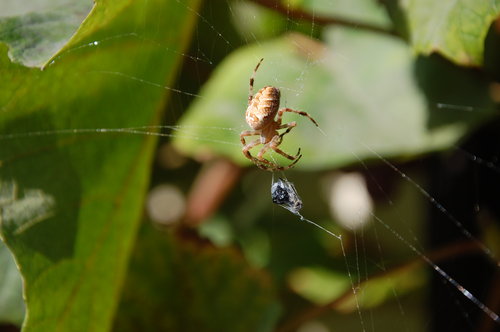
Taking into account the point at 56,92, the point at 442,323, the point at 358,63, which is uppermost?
the point at 56,92

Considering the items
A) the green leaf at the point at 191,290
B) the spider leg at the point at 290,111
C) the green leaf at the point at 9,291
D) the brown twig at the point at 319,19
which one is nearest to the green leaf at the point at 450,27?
the brown twig at the point at 319,19

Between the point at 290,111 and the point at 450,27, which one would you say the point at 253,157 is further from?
the point at 450,27

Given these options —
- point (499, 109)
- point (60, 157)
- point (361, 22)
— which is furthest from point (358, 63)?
point (60, 157)

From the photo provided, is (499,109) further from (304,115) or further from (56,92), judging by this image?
(56,92)

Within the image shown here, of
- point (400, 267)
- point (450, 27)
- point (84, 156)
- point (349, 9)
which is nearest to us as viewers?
point (450, 27)

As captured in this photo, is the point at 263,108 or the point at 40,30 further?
the point at 263,108

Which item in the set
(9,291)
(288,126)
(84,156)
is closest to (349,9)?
(288,126)

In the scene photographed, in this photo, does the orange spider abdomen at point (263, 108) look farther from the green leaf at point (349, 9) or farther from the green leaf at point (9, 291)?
the green leaf at point (9, 291)
